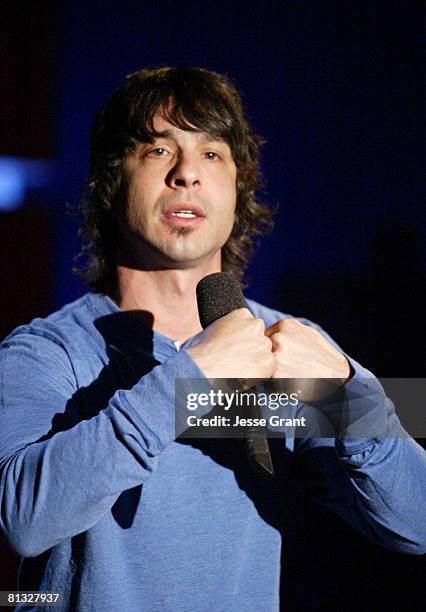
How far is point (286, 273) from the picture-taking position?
180 cm

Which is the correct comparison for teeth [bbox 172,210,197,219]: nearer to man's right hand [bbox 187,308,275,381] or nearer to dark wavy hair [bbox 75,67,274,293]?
dark wavy hair [bbox 75,67,274,293]

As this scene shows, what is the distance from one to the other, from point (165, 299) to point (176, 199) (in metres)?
0.24

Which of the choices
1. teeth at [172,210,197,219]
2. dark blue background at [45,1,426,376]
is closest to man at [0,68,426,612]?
teeth at [172,210,197,219]

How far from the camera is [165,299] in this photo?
4.62ft

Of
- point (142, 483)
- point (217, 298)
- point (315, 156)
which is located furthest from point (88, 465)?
point (315, 156)

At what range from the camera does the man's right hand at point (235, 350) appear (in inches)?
36.1

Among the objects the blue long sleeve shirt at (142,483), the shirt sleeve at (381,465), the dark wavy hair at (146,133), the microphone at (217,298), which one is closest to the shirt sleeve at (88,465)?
the blue long sleeve shirt at (142,483)

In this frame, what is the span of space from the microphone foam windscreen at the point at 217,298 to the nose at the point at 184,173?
0.32 metres

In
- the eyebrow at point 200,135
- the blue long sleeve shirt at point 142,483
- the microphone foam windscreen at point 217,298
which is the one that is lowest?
the blue long sleeve shirt at point 142,483

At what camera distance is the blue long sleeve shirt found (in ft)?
2.91

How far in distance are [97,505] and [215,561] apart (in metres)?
0.37

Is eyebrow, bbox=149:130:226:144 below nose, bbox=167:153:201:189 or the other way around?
the other way around

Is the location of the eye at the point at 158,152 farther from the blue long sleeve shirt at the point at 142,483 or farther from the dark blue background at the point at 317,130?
the dark blue background at the point at 317,130

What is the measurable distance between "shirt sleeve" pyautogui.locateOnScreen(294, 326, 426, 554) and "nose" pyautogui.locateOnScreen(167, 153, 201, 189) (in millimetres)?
554
